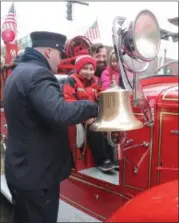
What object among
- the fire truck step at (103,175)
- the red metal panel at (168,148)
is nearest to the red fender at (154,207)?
the red metal panel at (168,148)

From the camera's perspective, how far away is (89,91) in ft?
8.12

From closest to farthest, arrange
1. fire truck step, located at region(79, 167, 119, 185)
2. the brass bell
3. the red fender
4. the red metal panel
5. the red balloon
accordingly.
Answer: the red fender
the brass bell
the red metal panel
fire truck step, located at region(79, 167, 119, 185)
the red balloon

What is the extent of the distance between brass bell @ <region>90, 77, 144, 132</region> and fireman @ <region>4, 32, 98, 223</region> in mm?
63

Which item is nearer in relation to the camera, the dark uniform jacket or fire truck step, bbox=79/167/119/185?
the dark uniform jacket

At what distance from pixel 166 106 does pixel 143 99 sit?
209 millimetres

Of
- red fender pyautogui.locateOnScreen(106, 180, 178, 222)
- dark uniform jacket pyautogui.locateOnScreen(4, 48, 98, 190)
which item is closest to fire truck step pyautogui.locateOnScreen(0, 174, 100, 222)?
dark uniform jacket pyautogui.locateOnScreen(4, 48, 98, 190)

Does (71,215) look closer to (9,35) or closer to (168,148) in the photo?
(168,148)

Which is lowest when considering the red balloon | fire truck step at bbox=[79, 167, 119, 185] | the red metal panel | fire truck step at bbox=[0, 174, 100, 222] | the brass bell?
fire truck step at bbox=[0, 174, 100, 222]

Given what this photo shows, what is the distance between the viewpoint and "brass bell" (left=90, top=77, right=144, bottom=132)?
1546mm

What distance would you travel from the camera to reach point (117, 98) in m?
1.59

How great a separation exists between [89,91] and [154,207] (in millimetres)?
1480

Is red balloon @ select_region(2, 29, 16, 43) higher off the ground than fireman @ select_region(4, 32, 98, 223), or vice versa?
red balloon @ select_region(2, 29, 16, 43)

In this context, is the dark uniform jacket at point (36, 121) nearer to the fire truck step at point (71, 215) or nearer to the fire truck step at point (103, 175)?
the fire truck step at point (103, 175)

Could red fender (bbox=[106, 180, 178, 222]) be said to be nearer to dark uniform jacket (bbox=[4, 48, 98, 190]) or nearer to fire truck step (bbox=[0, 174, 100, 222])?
dark uniform jacket (bbox=[4, 48, 98, 190])
